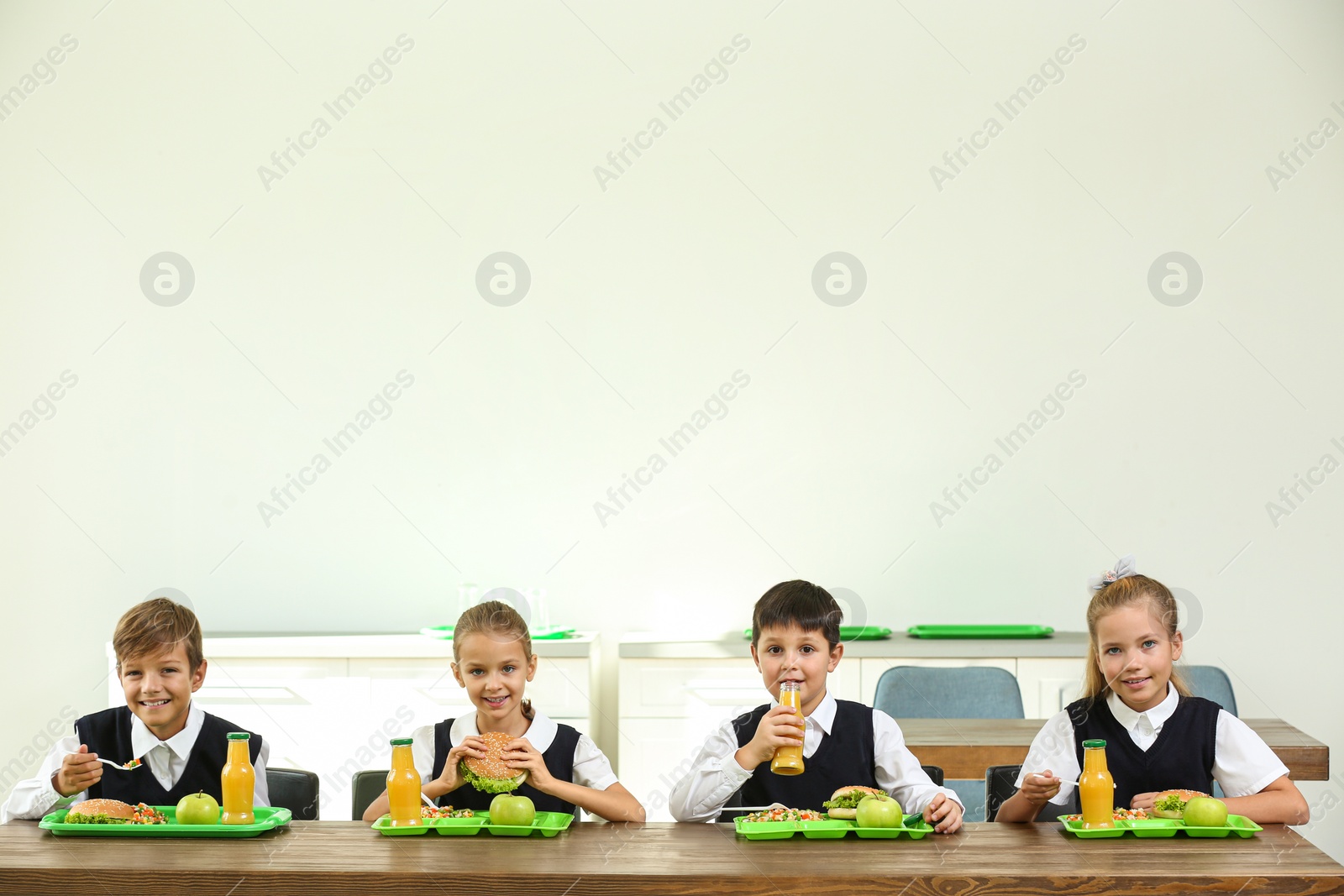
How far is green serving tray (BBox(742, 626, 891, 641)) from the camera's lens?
377cm

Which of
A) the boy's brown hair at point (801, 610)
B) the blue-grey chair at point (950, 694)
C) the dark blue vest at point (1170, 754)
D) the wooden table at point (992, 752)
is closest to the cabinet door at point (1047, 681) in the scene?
the blue-grey chair at point (950, 694)

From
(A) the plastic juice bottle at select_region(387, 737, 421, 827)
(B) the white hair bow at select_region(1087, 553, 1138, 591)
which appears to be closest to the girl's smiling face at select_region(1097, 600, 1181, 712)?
(B) the white hair bow at select_region(1087, 553, 1138, 591)

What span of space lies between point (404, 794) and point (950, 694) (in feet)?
5.91

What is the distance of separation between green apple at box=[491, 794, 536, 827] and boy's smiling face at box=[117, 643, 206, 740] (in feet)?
2.14

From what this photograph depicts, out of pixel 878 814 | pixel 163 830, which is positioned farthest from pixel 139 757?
pixel 878 814

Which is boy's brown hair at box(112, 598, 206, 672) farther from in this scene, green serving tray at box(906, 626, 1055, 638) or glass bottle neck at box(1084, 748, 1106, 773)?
green serving tray at box(906, 626, 1055, 638)

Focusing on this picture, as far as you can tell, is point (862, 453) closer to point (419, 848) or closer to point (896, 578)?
point (896, 578)

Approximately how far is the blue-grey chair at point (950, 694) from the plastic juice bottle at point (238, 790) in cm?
176

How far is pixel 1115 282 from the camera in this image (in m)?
4.04

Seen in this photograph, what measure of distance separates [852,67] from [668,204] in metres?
0.77

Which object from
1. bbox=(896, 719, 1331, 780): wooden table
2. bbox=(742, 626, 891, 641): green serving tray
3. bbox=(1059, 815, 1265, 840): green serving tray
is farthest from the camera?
bbox=(742, 626, 891, 641): green serving tray

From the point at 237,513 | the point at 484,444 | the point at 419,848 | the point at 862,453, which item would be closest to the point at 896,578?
the point at 862,453

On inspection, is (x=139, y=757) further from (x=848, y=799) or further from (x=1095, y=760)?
(x=1095, y=760)

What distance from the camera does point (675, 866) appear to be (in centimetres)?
154
